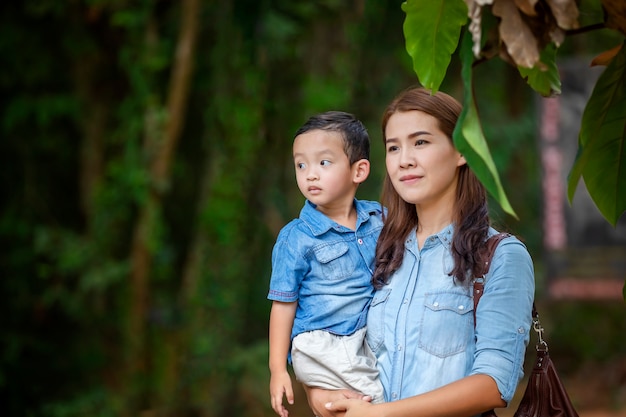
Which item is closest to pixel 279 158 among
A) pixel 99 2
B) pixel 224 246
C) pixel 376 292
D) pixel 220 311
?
pixel 224 246

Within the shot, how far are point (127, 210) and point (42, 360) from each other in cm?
131

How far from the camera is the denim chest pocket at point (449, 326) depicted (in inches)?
64.1

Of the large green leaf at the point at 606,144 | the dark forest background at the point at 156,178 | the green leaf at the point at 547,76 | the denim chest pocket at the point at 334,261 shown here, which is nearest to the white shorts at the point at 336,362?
the denim chest pocket at the point at 334,261

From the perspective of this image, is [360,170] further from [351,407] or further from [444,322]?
[351,407]

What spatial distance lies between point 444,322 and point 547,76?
503mm

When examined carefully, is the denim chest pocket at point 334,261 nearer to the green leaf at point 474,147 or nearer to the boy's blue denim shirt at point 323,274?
the boy's blue denim shirt at point 323,274

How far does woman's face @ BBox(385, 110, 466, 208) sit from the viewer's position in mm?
1686

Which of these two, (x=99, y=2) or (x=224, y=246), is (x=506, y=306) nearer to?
(x=224, y=246)

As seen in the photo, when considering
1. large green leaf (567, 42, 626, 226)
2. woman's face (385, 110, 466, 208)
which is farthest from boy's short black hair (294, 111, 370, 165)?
large green leaf (567, 42, 626, 226)

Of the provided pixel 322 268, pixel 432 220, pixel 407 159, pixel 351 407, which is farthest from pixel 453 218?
pixel 351 407

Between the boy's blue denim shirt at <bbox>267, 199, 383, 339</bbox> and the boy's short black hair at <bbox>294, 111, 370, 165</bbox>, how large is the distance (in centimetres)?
14

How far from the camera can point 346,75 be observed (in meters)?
6.68

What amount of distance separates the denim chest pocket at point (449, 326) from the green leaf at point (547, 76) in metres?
0.44

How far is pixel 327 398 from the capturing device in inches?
68.0
